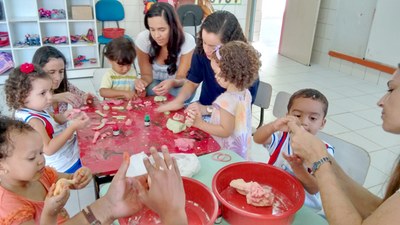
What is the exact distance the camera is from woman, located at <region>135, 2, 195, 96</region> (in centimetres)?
235

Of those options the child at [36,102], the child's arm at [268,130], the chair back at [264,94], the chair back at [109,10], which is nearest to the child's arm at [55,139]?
the child at [36,102]

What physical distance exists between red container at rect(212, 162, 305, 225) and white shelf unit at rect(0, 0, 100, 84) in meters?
4.21

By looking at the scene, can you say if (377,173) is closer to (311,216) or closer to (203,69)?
(203,69)

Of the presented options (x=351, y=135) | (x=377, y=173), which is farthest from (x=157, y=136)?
(x=351, y=135)

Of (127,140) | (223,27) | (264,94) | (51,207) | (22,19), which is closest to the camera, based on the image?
(51,207)

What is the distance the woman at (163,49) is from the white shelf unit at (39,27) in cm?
268

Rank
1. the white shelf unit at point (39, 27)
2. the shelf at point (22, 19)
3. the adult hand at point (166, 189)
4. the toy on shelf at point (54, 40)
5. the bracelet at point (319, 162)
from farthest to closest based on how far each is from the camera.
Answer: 1. the toy on shelf at point (54, 40)
2. the white shelf unit at point (39, 27)
3. the shelf at point (22, 19)
4. the bracelet at point (319, 162)
5. the adult hand at point (166, 189)

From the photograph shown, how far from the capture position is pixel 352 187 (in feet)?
4.06

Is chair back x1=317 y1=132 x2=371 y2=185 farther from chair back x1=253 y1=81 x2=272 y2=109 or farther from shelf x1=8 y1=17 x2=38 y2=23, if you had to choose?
shelf x1=8 y1=17 x2=38 y2=23

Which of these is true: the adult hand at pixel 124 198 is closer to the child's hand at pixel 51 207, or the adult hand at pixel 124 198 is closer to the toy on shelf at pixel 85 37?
the child's hand at pixel 51 207

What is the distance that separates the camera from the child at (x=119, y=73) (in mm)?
2221

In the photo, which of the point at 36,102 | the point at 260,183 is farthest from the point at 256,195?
the point at 36,102

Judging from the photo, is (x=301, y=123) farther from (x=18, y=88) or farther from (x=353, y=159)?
(x=18, y=88)

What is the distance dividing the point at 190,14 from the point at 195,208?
4408 mm
